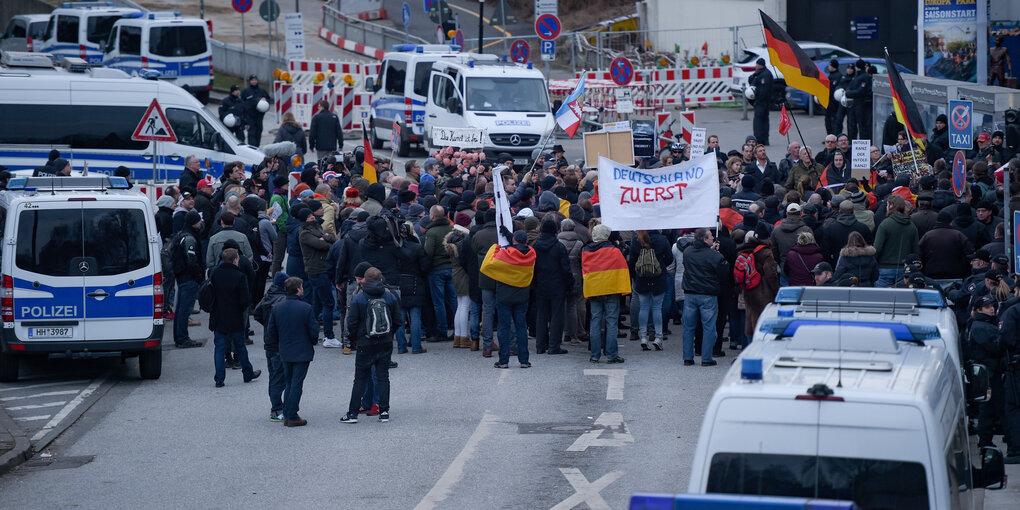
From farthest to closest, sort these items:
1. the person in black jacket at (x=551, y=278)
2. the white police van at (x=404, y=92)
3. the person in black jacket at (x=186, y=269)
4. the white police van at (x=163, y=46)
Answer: the white police van at (x=163, y=46) < the white police van at (x=404, y=92) < the person in black jacket at (x=186, y=269) < the person in black jacket at (x=551, y=278)

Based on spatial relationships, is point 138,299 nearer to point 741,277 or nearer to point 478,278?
point 478,278

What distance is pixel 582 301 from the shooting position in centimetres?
1667

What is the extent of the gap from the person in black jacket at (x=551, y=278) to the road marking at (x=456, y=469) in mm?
2636

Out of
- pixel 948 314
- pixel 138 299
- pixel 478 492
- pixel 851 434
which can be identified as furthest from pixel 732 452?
pixel 138 299

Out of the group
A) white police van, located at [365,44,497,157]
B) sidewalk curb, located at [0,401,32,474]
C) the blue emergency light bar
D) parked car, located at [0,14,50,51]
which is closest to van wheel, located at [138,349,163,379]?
sidewalk curb, located at [0,401,32,474]

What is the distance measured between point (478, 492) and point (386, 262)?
5471 millimetres

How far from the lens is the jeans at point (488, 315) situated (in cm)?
1565

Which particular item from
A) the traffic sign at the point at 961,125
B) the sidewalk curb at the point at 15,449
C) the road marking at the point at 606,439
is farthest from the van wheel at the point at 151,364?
the traffic sign at the point at 961,125

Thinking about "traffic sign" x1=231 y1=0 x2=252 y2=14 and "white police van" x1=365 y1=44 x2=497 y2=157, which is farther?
"traffic sign" x1=231 y1=0 x2=252 y2=14

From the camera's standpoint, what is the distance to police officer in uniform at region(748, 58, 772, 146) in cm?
2847

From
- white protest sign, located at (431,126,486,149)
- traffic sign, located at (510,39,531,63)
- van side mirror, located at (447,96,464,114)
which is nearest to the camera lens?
white protest sign, located at (431,126,486,149)

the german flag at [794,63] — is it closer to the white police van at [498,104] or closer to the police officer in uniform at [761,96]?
the police officer in uniform at [761,96]

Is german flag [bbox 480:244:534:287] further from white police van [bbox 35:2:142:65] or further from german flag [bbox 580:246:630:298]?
white police van [bbox 35:2:142:65]

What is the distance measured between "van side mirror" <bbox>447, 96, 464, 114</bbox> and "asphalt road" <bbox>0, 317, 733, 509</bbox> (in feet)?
45.1
